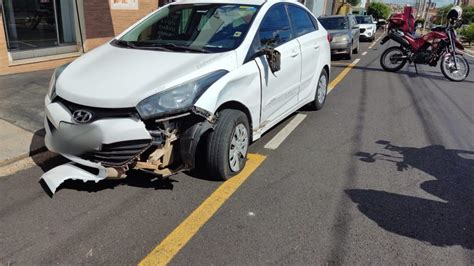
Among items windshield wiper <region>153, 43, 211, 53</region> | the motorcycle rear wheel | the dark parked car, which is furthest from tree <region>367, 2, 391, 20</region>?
windshield wiper <region>153, 43, 211, 53</region>

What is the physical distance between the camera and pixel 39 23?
29.5 feet

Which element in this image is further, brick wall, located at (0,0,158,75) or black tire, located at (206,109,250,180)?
brick wall, located at (0,0,158,75)

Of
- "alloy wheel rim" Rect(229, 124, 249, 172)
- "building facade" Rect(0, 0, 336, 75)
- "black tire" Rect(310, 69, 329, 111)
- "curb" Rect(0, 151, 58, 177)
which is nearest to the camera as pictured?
"alloy wheel rim" Rect(229, 124, 249, 172)

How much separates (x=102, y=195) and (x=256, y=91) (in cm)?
184

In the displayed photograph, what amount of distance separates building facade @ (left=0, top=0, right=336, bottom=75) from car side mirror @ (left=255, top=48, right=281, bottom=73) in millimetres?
5609

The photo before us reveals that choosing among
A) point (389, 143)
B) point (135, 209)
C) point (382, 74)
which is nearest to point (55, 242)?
point (135, 209)

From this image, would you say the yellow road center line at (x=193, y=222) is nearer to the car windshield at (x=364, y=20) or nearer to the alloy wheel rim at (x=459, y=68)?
the alloy wheel rim at (x=459, y=68)

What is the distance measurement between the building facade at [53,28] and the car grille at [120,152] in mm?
5519

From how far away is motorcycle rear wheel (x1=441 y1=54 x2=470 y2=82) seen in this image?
10688 mm

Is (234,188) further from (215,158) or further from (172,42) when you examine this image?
(172,42)

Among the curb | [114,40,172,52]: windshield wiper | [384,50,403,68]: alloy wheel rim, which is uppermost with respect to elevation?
[114,40,172,52]: windshield wiper

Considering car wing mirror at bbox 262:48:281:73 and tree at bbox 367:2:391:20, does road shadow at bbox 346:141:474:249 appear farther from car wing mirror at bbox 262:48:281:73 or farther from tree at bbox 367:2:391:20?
tree at bbox 367:2:391:20

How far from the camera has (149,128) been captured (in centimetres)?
334

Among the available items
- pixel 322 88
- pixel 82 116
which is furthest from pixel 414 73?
pixel 82 116
